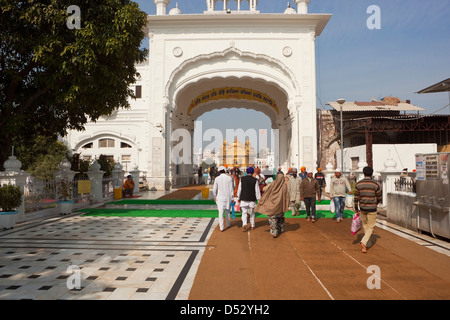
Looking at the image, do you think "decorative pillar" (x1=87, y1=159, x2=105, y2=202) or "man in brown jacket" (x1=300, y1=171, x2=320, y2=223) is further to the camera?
"decorative pillar" (x1=87, y1=159, x2=105, y2=202)

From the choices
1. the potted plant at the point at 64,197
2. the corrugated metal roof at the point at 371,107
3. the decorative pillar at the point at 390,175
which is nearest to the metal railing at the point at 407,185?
the decorative pillar at the point at 390,175

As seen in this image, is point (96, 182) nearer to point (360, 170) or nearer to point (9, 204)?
point (9, 204)

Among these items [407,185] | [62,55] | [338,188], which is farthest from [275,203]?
[62,55]

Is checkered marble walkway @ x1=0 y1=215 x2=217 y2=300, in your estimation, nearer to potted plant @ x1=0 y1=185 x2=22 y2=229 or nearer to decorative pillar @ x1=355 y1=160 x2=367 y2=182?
potted plant @ x1=0 y1=185 x2=22 y2=229

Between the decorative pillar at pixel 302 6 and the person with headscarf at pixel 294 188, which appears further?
the decorative pillar at pixel 302 6

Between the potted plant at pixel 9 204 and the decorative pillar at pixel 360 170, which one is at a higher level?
the decorative pillar at pixel 360 170

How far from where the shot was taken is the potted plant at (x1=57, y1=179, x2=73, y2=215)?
9.63 meters

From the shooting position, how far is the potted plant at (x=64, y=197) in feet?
31.6

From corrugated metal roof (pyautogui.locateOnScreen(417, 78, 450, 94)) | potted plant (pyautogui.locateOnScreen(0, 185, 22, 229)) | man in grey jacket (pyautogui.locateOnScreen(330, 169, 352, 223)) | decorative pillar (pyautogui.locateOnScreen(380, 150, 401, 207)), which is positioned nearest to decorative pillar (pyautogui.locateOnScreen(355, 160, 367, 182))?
decorative pillar (pyautogui.locateOnScreen(380, 150, 401, 207))

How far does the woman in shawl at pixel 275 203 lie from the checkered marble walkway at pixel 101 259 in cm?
146

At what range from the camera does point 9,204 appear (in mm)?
7332

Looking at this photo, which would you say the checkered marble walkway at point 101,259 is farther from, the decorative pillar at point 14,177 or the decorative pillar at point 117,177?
the decorative pillar at point 117,177

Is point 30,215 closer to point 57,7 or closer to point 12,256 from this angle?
point 12,256

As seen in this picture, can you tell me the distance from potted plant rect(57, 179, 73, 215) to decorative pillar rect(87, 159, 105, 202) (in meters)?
2.06
